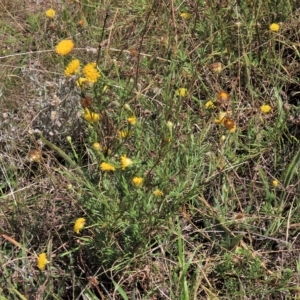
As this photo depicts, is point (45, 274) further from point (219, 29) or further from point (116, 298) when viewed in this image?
point (219, 29)

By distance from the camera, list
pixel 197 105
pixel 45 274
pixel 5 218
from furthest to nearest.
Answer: pixel 197 105
pixel 5 218
pixel 45 274

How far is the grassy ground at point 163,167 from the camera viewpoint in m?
1.40

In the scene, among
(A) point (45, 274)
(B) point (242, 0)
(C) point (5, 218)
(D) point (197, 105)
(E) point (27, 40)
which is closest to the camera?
(A) point (45, 274)

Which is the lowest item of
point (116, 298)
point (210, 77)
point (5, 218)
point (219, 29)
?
point (116, 298)

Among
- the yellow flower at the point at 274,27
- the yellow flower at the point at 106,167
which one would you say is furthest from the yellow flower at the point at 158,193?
the yellow flower at the point at 274,27

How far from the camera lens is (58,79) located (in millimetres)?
1896

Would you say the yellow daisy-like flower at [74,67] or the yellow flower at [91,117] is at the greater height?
the yellow daisy-like flower at [74,67]

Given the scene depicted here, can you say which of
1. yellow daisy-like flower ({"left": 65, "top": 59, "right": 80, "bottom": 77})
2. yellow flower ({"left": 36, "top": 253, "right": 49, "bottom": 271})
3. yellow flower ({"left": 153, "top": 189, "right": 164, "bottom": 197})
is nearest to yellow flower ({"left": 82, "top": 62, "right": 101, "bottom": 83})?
yellow daisy-like flower ({"left": 65, "top": 59, "right": 80, "bottom": 77})

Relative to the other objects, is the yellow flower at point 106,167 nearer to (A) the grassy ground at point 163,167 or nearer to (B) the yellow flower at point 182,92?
(A) the grassy ground at point 163,167

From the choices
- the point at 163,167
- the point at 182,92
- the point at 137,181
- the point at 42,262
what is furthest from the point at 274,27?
the point at 42,262

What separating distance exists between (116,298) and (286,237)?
0.50 m

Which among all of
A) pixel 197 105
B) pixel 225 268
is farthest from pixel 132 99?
pixel 225 268

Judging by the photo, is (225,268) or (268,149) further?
(268,149)

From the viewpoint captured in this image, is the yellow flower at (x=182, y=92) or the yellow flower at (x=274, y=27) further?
the yellow flower at (x=274, y=27)
